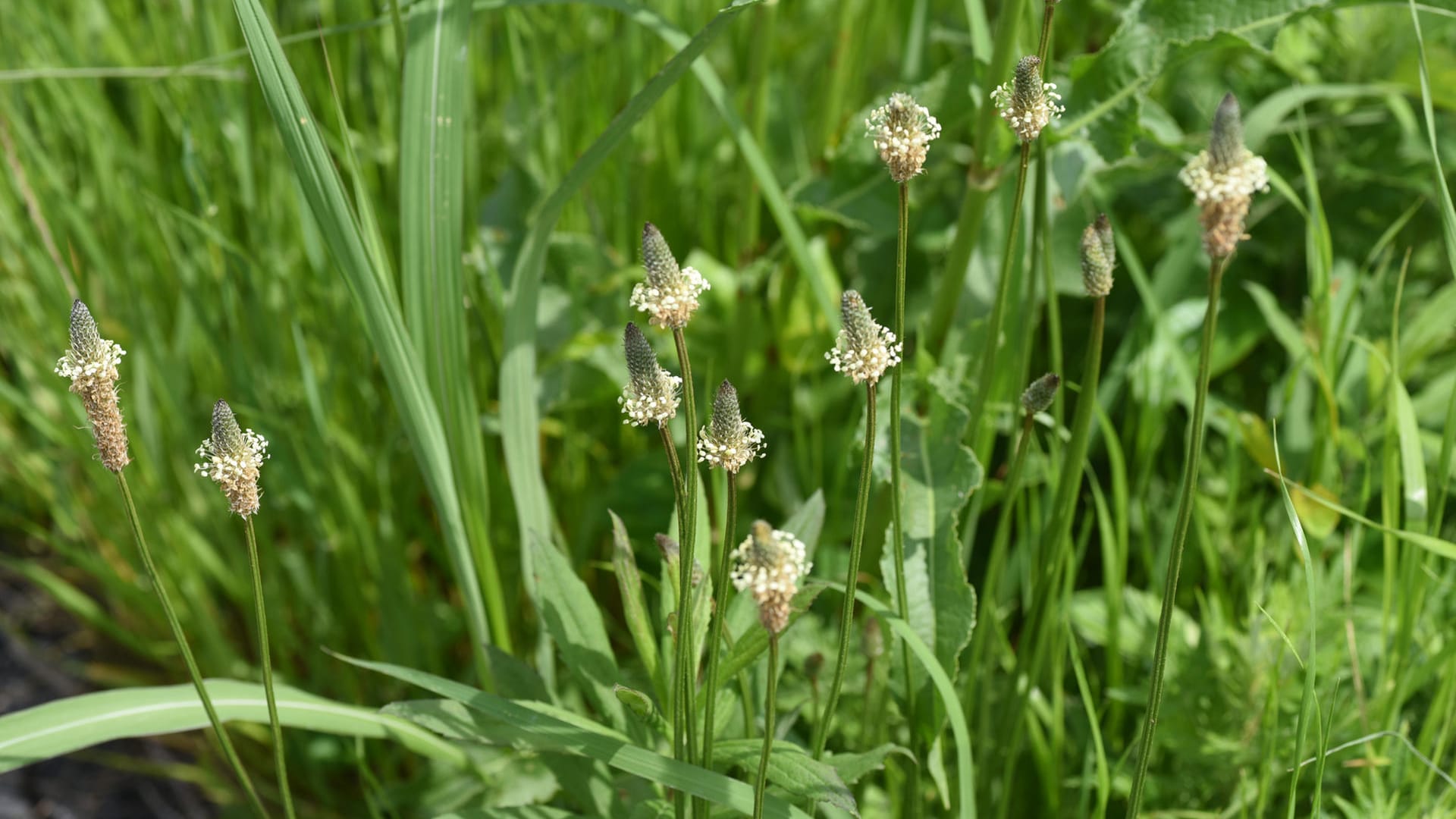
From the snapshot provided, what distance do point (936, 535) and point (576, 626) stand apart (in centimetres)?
42

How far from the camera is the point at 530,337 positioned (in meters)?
1.46

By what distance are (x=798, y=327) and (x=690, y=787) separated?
1133mm

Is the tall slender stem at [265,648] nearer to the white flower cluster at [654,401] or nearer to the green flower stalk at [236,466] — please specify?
the green flower stalk at [236,466]

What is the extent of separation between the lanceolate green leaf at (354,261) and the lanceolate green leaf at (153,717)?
0.16 metres

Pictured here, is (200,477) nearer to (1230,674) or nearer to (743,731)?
(743,731)

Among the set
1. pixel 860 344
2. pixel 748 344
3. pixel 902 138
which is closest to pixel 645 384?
pixel 860 344

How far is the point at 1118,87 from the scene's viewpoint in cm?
141

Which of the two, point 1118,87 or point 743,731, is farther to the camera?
point 1118,87

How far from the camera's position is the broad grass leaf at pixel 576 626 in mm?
1260

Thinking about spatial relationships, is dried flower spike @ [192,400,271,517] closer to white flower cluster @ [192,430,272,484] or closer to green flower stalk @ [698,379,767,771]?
white flower cluster @ [192,430,272,484]

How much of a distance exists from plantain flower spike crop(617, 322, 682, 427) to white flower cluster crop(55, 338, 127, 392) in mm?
392

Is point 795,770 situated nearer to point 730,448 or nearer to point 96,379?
point 730,448

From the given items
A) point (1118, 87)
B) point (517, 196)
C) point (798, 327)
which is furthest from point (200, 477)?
point (1118, 87)

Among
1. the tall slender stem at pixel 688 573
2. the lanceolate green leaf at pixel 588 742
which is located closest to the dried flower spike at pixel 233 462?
the lanceolate green leaf at pixel 588 742
